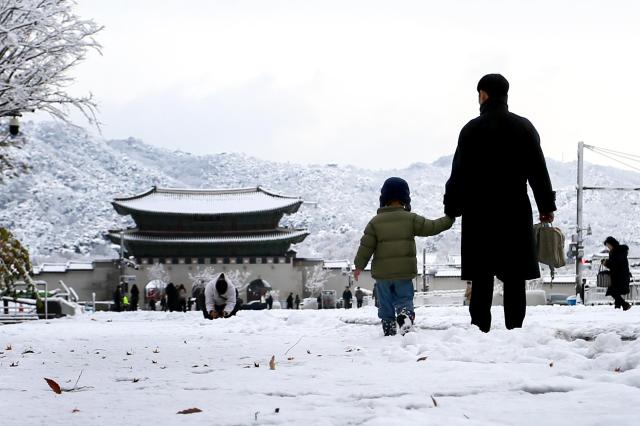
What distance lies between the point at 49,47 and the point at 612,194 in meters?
132

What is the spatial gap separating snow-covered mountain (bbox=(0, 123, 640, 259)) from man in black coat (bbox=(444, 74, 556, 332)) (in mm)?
91520

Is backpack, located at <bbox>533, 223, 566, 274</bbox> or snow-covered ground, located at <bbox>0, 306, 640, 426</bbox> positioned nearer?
snow-covered ground, located at <bbox>0, 306, 640, 426</bbox>

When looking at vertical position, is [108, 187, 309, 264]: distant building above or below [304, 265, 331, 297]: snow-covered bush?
above

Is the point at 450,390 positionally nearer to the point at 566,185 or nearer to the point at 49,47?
the point at 49,47

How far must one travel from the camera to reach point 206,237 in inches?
1976

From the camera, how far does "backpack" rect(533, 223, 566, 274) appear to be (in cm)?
557

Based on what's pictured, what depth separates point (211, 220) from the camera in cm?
5050

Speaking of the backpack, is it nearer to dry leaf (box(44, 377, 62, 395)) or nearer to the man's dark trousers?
the man's dark trousers

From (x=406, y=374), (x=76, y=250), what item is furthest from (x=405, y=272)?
(x=76, y=250)

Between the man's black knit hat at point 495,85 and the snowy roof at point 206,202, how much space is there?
43663 mm

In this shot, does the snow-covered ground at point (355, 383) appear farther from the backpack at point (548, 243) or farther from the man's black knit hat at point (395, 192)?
the man's black knit hat at point (395, 192)

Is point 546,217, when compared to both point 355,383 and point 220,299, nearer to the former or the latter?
point 355,383

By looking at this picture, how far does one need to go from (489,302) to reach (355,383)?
2.45 meters

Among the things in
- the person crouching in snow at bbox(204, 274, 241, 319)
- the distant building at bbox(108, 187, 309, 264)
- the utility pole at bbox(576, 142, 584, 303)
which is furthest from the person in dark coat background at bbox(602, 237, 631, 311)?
the distant building at bbox(108, 187, 309, 264)
